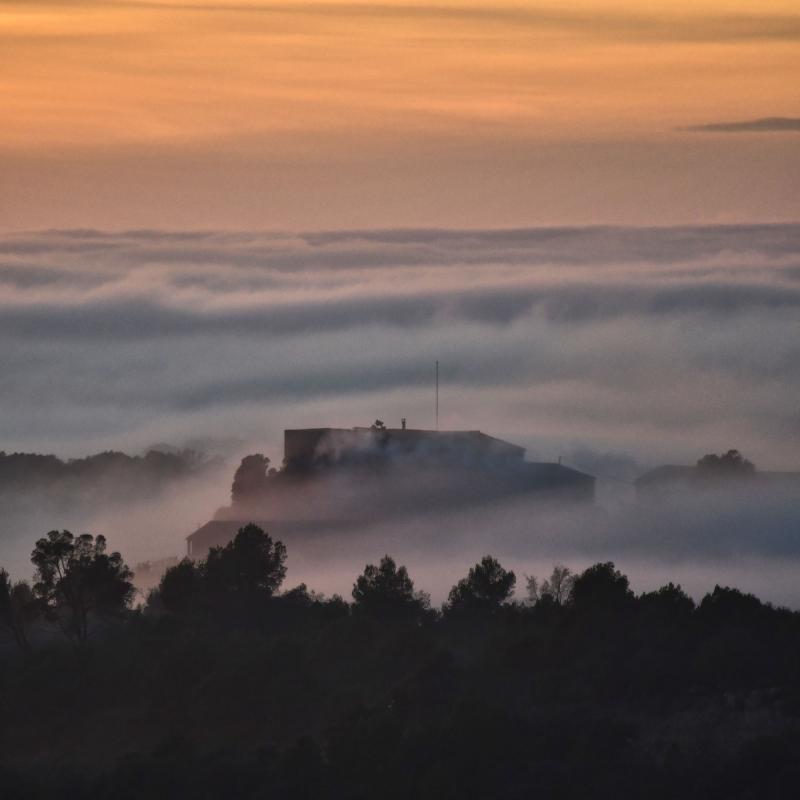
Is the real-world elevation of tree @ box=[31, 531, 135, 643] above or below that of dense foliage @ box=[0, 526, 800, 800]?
above

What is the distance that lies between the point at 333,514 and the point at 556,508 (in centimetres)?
1248

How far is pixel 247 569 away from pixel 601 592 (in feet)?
52.8

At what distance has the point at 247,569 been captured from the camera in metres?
126

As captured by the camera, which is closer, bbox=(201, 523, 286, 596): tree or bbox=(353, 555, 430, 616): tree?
bbox=(353, 555, 430, 616): tree

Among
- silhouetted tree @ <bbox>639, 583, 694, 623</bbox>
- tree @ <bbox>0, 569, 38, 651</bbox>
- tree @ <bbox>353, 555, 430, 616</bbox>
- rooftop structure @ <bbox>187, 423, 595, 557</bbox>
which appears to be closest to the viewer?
silhouetted tree @ <bbox>639, 583, 694, 623</bbox>

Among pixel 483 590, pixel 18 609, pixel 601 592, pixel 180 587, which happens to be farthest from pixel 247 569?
pixel 601 592

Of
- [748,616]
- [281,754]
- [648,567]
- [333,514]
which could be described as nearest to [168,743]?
[281,754]

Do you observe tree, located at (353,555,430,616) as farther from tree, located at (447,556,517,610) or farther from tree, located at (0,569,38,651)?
tree, located at (0,569,38,651)

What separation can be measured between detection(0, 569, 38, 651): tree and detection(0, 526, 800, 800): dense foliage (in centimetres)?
88

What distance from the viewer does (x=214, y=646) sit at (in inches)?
4277

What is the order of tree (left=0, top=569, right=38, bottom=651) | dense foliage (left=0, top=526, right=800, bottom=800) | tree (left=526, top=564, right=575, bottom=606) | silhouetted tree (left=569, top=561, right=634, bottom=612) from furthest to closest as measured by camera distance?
tree (left=526, top=564, right=575, bottom=606) → tree (left=0, top=569, right=38, bottom=651) → silhouetted tree (left=569, top=561, right=634, bottom=612) → dense foliage (left=0, top=526, right=800, bottom=800)

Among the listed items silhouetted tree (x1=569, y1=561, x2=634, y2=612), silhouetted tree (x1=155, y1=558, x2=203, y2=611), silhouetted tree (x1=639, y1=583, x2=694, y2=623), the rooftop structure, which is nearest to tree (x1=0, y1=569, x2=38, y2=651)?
silhouetted tree (x1=155, y1=558, x2=203, y2=611)

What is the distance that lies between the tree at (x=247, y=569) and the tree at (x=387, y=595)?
3.40m

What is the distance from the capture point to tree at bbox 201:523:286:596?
125m
